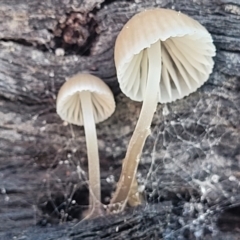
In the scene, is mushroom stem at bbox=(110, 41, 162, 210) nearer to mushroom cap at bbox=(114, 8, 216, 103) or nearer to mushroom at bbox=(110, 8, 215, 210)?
mushroom at bbox=(110, 8, 215, 210)

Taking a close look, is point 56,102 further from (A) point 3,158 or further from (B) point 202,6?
(B) point 202,6

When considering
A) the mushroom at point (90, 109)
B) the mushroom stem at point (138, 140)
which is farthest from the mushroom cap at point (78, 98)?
the mushroom stem at point (138, 140)

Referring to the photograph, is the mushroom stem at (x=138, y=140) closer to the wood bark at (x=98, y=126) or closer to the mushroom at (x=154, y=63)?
the mushroom at (x=154, y=63)

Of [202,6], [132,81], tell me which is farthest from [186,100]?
[202,6]

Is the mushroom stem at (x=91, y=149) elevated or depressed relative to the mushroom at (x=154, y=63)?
depressed

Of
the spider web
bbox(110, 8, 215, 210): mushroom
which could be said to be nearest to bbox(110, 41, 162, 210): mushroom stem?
bbox(110, 8, 215, 210): mushroom

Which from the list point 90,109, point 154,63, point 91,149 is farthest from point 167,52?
point 91,149

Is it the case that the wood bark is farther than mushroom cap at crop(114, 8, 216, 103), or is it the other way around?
the wood bark
